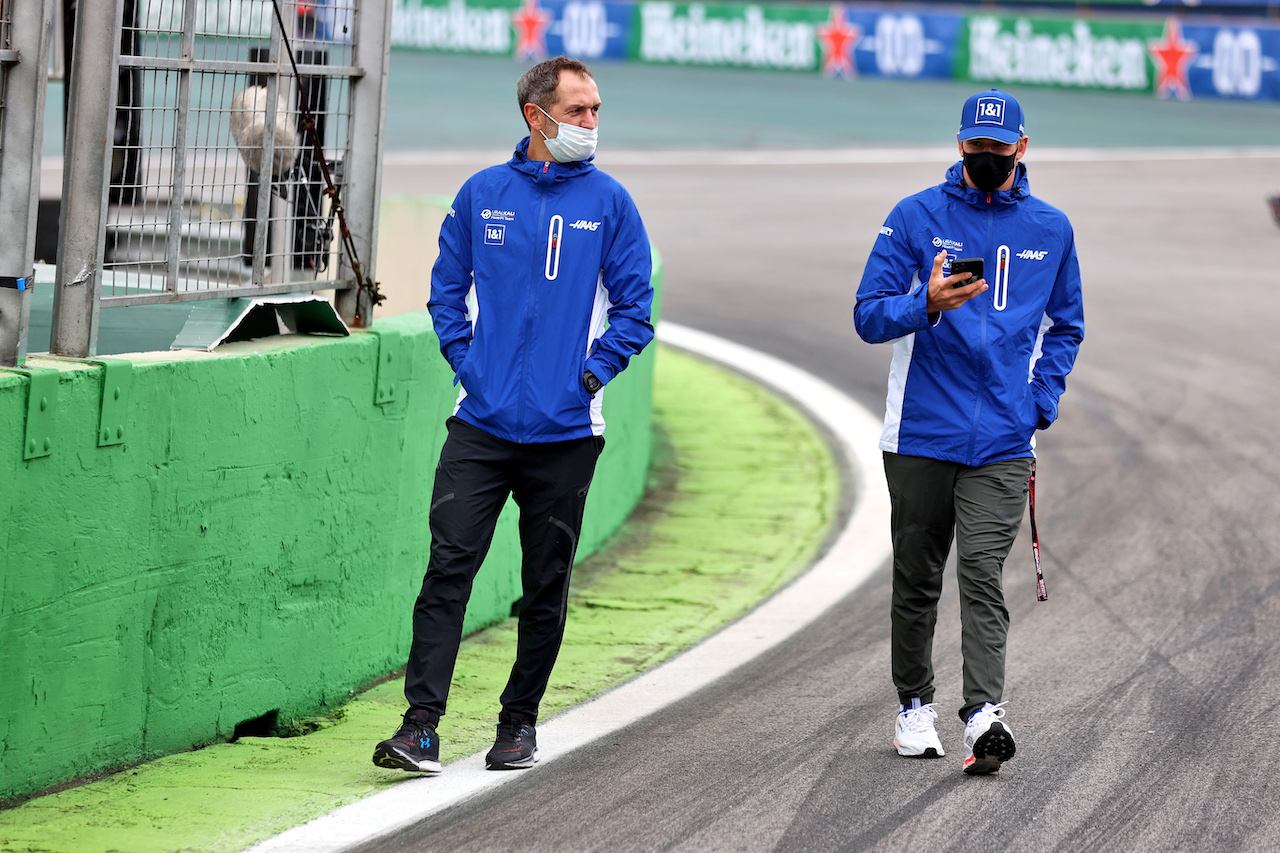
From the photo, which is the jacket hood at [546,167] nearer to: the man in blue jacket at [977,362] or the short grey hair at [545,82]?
the short grey hair at [545,82]

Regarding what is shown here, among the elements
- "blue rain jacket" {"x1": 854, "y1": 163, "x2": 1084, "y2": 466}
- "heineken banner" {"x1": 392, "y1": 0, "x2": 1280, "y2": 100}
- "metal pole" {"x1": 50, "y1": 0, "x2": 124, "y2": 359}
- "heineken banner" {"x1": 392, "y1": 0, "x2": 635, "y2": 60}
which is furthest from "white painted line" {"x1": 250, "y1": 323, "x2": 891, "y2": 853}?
"heineken banner" {"x1": 392, "y1": 0, "x2": 635, "y2": 60}

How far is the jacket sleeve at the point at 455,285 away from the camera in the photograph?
4.84m

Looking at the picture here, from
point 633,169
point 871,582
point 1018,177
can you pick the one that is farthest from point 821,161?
point 1018,177

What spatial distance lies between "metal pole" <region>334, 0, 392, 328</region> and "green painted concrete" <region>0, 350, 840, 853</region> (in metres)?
1.13

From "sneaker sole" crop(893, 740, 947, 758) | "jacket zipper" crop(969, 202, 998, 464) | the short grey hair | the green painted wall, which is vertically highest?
the short grey hair

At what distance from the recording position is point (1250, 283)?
690 inches

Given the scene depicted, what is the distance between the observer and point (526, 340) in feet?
15.6

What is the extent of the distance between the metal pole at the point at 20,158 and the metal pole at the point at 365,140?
155 centimetres

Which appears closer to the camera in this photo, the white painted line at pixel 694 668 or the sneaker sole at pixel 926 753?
the white painted line at pixel 694 668

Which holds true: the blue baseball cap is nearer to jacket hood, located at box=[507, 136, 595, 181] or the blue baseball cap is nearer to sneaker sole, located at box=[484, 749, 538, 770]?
jacket hood, located at box=[507, 136, 595, 181]

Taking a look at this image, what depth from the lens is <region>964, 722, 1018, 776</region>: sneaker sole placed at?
16.0 feet

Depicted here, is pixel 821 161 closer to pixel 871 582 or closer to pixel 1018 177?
pixel 871 582

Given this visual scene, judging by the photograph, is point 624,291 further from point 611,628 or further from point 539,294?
point 611,628

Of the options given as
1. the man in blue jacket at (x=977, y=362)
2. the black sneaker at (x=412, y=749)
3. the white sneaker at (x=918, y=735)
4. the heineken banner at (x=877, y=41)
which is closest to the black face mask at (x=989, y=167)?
the man in blue jacket at (x=977, y=362)
